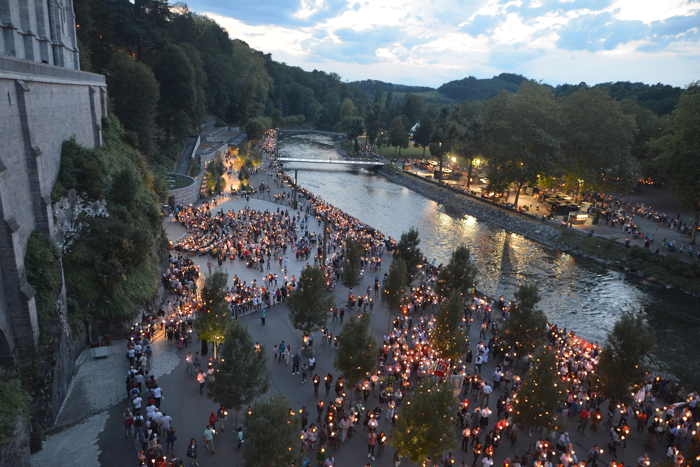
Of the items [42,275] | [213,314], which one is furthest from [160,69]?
[213,314]

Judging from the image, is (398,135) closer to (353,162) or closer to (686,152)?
(353,162)

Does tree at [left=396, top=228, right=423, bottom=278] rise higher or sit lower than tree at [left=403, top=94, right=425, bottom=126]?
lower

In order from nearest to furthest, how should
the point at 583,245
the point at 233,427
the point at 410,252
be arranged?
the point at 233,427, the point at 410,252, the point at 583,245

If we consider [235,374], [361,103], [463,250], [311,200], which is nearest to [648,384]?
[463,250]

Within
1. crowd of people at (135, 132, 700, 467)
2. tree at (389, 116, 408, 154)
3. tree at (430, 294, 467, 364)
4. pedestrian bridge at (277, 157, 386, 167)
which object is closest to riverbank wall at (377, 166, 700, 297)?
pedestrian bridge at (277, 157, 386, 167)

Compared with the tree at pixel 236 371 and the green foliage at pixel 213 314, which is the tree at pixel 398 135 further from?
the tree at pixel 236 371

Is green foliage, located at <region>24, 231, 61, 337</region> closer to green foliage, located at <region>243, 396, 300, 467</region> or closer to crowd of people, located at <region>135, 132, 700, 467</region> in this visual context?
crowd of people, located at <region>135, 132, 700, 467</region>

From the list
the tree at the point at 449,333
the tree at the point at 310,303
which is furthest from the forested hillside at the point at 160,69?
the tree at the point at 449,333
